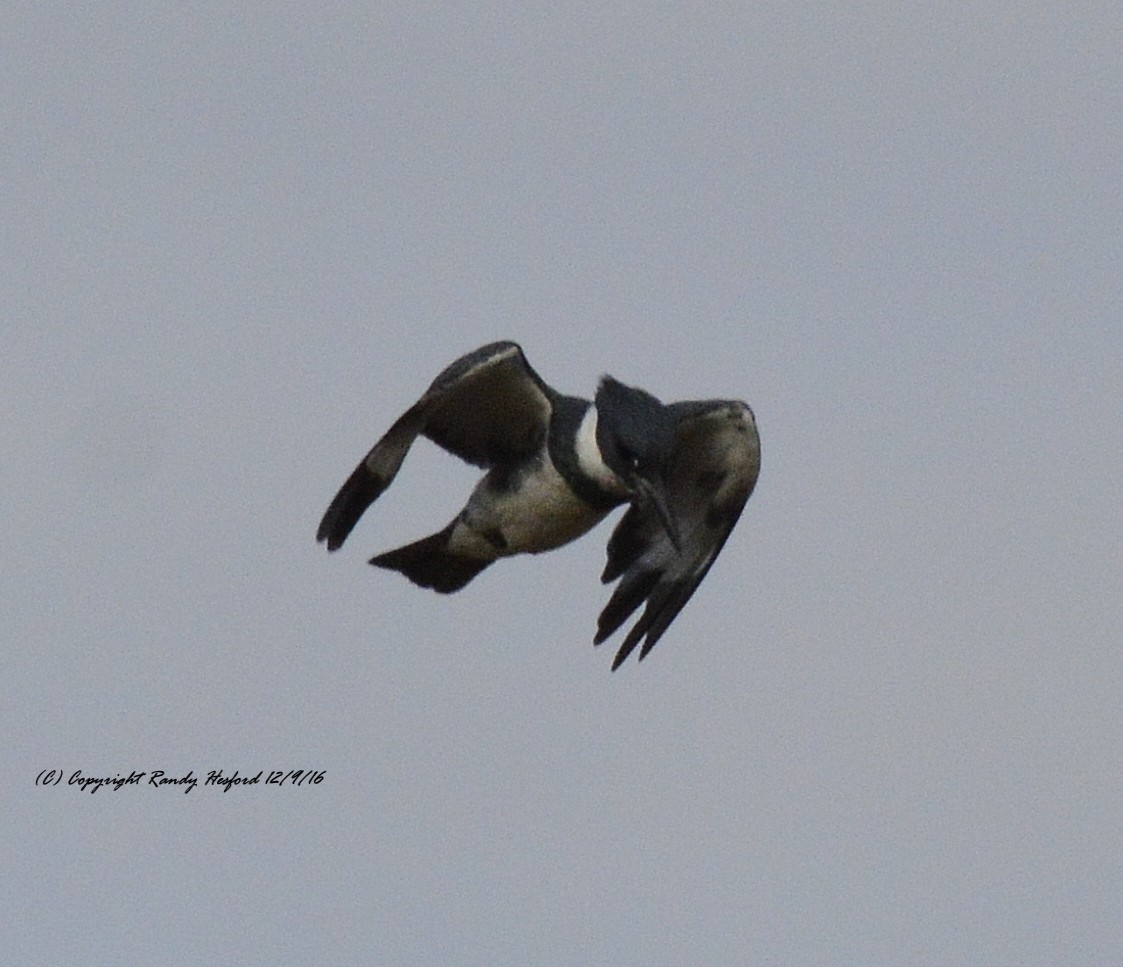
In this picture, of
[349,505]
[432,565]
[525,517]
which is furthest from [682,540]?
[349,505]

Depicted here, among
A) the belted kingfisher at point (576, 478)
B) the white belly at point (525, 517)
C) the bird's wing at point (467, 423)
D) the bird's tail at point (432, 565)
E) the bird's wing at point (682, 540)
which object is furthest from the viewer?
the bird's tail at point (432, 565)

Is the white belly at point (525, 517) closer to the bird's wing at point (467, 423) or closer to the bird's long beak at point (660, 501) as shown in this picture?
the bird's wing at point (467, 423)

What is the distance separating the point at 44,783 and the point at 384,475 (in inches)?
96.5

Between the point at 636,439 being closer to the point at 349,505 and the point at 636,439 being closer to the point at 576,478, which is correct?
the point at 576,478

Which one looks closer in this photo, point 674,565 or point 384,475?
point 384,475

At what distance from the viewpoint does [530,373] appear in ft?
50.2

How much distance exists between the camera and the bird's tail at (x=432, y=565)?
16203 millimetres

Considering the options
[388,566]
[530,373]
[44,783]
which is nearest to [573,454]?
[530,373]

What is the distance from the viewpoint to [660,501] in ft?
49.9

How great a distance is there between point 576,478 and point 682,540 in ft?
3.48

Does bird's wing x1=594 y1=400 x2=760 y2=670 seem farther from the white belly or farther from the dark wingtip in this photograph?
the dark wingtip

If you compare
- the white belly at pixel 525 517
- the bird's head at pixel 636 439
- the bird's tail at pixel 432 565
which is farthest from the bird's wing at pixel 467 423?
the bird's tail at pixel 432 565

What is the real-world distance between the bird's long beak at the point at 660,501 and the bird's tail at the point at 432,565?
123 cm

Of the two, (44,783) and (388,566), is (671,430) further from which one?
(44,783)
